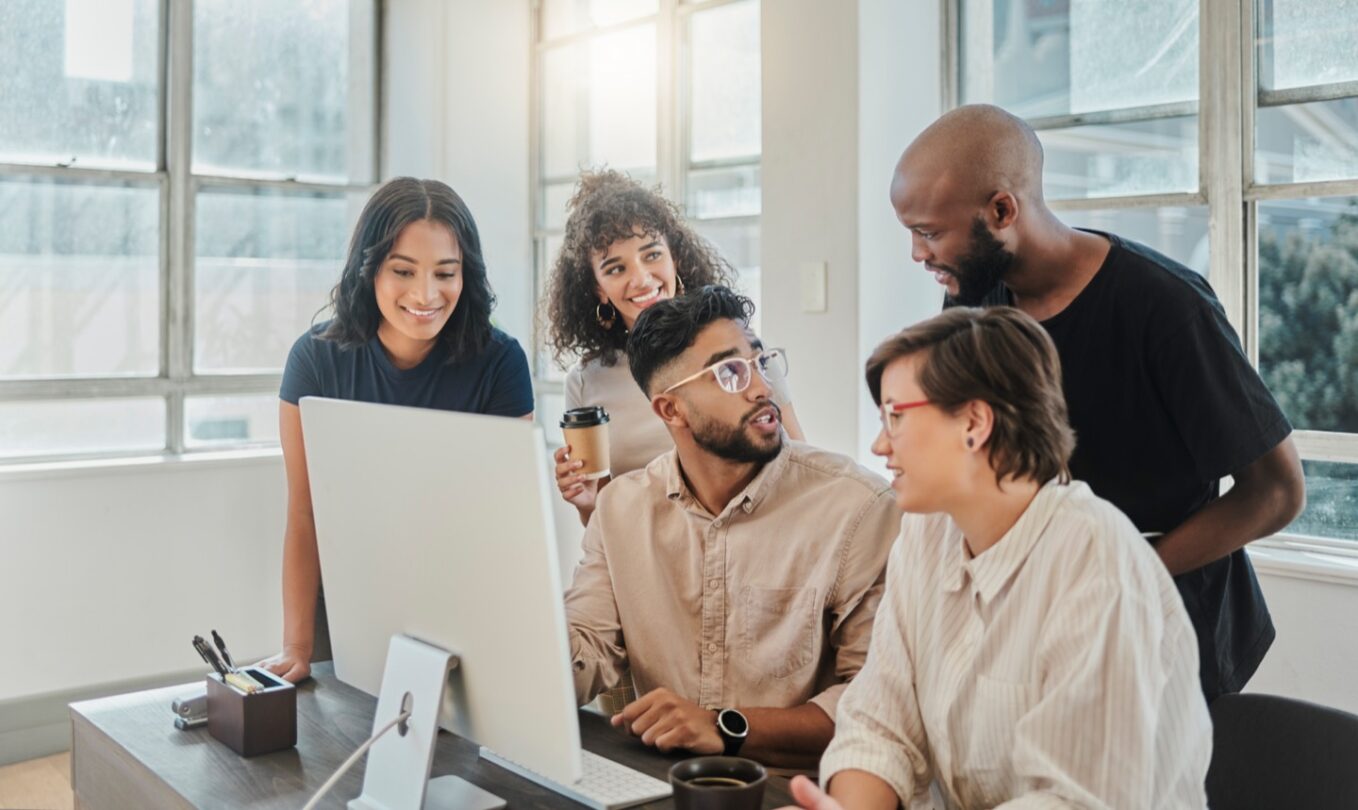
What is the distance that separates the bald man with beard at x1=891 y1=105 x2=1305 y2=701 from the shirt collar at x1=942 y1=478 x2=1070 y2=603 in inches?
17.9

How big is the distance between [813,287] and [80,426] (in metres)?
2.43

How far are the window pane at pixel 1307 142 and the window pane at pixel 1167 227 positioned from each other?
17cm

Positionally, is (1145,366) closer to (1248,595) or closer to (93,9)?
(1248,595)

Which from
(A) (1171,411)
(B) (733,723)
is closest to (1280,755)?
(A) (1171,411)

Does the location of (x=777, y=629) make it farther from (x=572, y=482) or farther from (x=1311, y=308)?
(x=1311, y=308)

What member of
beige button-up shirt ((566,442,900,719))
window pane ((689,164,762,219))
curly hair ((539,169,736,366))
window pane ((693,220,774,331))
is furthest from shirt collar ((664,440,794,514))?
window pane ((689,164,762,219))

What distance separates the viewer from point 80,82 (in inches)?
160

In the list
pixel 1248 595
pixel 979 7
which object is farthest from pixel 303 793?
pixel 979 7

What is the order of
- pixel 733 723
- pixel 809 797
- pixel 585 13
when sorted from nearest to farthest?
pixel 809 797 < pixel 733 723 < pixel 585 13

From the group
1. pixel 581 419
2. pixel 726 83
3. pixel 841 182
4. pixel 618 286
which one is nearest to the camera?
pixel 581 419

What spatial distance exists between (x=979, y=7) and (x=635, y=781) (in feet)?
8.58

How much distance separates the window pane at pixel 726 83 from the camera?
393 centimetres

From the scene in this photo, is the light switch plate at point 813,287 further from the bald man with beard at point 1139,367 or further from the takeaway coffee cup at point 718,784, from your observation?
the takeaway coffee cup at point 718,784

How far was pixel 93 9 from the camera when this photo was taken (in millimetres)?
4062
